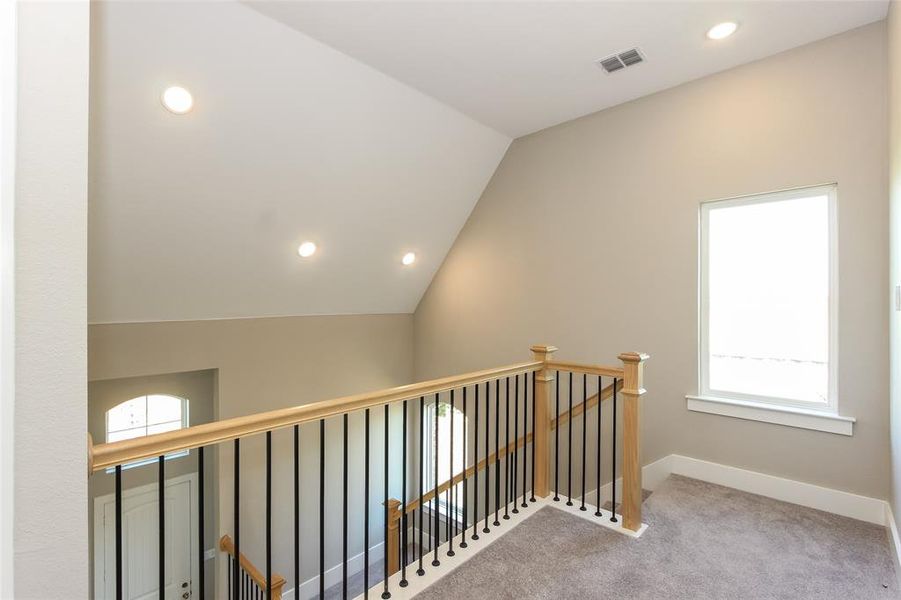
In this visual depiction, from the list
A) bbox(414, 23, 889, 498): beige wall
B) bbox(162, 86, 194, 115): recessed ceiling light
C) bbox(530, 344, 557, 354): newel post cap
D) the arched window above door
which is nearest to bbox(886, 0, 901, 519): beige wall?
bbox(414, 23, 889, 498): beige wall

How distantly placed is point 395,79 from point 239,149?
1.29m

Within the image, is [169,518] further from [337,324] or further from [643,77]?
[643,77]

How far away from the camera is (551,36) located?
9.35 feet

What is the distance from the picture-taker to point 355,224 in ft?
14.4

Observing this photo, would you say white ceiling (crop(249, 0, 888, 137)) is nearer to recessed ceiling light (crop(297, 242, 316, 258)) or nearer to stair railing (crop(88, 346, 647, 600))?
recessed ceiling light (crop(297, 242, 316, 258))

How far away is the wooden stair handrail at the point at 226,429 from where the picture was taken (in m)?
1.28

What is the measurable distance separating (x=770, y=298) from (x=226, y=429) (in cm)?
357

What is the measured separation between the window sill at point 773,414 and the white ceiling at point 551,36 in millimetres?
2477

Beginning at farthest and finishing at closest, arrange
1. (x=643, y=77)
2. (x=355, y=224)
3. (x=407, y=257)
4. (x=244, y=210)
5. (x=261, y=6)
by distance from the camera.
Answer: (x=407, y=257) < (x=355, y=224) < (x=244, y=210) < (x=643, y=77) < (x=261, y=6)

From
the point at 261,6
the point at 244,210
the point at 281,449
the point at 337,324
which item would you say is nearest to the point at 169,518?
the point at 281,449

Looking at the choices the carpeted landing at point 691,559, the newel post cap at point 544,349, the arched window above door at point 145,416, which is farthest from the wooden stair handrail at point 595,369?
the arched window above door at point 145,416

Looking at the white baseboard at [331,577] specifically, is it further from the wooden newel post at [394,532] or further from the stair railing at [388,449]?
the wooden newel post at [394,532]

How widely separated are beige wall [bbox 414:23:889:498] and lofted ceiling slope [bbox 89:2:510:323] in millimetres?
912

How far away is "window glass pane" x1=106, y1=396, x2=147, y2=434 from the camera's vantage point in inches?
168
